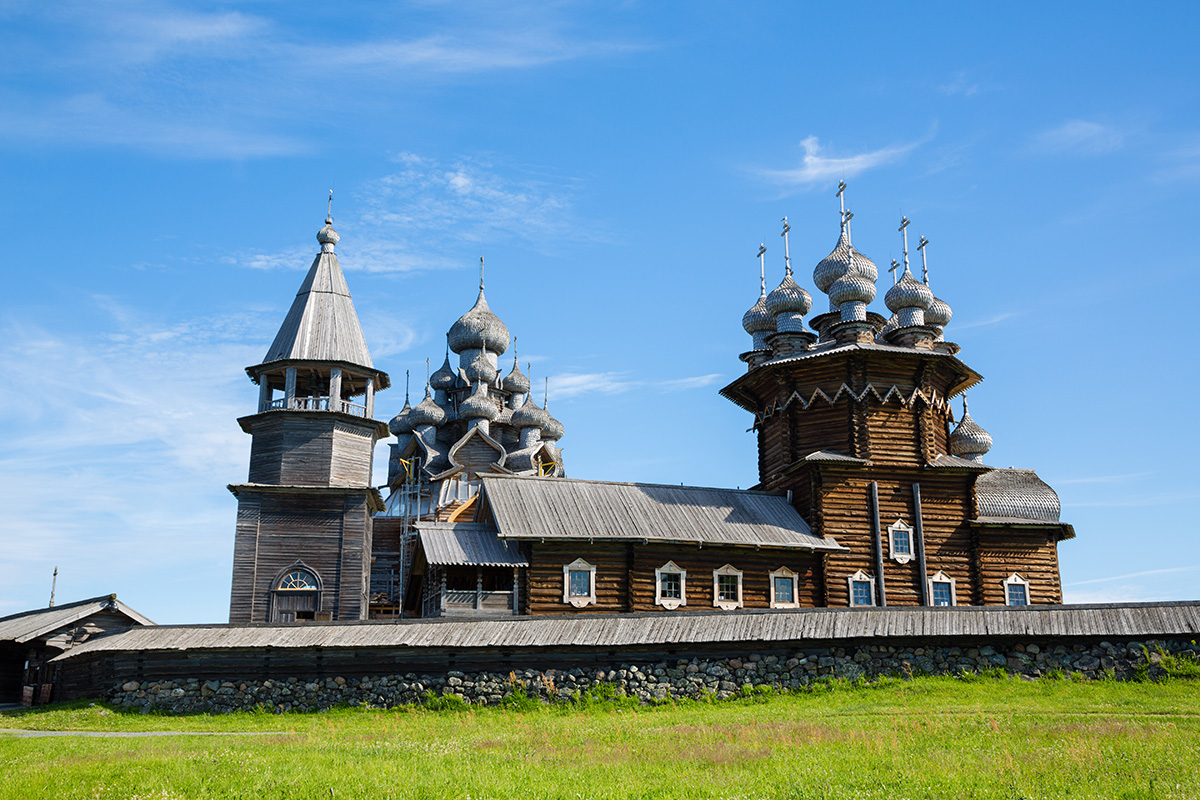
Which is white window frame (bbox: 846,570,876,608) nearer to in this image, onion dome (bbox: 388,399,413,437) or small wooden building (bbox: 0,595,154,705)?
small wooden building (bbox: 0,595,154,705)

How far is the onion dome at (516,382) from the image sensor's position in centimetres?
5303

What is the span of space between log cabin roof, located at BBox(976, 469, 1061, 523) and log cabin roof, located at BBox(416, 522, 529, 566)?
1468 cm

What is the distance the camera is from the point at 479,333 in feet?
174

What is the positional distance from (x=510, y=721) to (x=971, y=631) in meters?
8.64

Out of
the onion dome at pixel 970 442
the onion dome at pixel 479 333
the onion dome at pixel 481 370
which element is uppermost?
the onion dome at pixel 479 333

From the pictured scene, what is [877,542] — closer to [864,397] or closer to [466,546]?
[864,397]

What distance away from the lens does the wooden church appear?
2777 cm

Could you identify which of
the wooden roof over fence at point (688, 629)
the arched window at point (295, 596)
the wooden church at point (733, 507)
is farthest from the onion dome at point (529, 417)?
the wooden roof over fence at point (688, 629)

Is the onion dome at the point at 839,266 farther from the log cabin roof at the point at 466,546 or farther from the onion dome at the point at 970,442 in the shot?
the log cabin roof at the point at 466,546

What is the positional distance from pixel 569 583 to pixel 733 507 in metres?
5.86

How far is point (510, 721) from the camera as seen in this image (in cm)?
1809

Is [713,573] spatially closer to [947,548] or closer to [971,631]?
[947,548]

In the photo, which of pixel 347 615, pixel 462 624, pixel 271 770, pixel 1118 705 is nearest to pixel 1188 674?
pixel 1118 705

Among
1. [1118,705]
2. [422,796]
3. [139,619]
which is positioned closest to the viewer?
[422,796]
